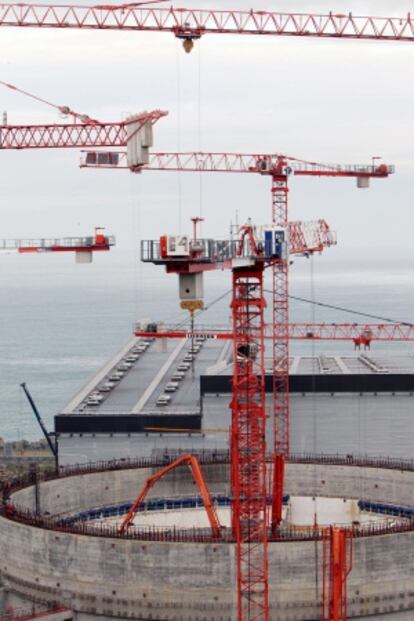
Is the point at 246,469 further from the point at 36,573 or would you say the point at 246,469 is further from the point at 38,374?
the point at 38,374

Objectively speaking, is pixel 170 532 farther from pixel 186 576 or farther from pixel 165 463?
pixel 165 463

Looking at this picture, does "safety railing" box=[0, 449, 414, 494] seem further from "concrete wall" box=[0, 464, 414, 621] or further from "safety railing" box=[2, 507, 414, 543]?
"concrete wall" box=[0, 464, 414, 621]

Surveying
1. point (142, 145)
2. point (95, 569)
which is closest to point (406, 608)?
point (95, 569)

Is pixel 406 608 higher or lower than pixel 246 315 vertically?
lower

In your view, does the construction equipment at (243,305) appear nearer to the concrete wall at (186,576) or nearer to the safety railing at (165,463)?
the concrete wall at (186,576)

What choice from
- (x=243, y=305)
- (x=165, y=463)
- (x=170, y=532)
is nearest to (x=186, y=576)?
(x=170, y=532)

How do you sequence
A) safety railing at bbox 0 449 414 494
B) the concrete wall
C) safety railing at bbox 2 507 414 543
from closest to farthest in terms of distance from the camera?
the concrete wall → safety railing at bbox 2 507 414 543 → safety railing at bbox 0 449 414 494

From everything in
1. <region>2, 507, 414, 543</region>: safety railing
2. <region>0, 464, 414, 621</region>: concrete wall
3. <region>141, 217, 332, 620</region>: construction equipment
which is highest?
<region>141, 217, 332, 620</region>: construction equipment

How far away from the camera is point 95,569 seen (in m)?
50.1

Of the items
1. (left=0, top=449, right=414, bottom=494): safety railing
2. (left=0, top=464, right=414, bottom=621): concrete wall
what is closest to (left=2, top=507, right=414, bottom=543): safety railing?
(left=0, top=464, right=414, bottom=621): concrete wall

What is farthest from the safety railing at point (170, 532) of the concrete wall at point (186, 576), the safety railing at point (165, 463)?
the safety railing at point (165, 463)

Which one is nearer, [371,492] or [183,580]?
[183,580]

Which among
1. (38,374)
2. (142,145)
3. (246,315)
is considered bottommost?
(38,374)

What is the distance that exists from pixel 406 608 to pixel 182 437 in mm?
28056
